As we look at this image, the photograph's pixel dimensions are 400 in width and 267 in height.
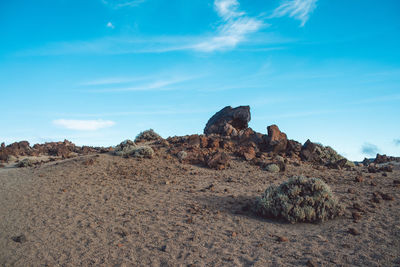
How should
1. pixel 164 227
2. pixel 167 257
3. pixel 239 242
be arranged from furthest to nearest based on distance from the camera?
1. pixel 164 227
2. pixel 239 242
3. pixel 167 257

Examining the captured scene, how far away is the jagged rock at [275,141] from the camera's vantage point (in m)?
18.1

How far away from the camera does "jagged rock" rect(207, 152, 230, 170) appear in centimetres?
1511

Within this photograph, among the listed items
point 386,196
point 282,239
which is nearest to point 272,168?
point 386,196

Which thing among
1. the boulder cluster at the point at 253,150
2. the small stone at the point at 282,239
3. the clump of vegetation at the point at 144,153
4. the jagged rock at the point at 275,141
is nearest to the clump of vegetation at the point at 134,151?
the clump of vegetation at the point at 144,153

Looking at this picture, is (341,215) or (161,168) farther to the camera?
(161,168)

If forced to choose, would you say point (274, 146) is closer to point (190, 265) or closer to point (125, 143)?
point (125, 143)

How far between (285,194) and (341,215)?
1.67 metres

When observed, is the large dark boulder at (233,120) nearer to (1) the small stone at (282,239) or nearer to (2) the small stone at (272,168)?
(2) the small stone at (272,168)

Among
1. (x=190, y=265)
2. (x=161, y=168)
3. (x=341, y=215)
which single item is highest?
(x=161, y=168)

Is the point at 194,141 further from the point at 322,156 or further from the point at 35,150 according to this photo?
the point at 35,150

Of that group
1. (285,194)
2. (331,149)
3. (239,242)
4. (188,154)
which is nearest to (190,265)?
(239,242)

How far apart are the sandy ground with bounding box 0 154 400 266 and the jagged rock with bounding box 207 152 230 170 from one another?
645 mm

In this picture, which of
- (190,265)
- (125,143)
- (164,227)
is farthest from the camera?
(125,143)

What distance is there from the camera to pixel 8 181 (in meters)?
15.4
